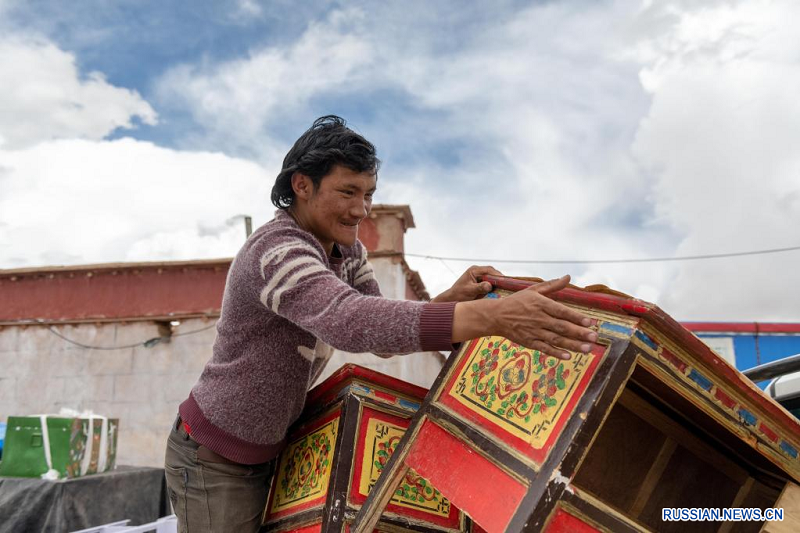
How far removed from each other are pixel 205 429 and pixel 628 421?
51.5 inches

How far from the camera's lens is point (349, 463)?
190 centimetres

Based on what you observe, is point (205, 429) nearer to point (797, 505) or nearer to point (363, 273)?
point (363, 273)

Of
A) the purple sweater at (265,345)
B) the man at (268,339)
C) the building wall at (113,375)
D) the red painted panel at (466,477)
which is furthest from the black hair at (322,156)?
the building wall at (113,375)

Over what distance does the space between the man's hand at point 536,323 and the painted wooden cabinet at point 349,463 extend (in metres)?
0.65

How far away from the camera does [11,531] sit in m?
3.80

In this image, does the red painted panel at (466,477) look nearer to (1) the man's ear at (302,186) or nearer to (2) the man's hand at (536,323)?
(2) the man's hand at (536,323)

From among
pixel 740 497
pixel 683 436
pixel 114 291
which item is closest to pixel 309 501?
pixel 683 436

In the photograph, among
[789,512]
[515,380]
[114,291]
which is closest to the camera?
[789,512]

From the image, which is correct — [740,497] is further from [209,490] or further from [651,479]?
[209,490]

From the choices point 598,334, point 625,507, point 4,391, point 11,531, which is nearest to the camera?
point 598,334

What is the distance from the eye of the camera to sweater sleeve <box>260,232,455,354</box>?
4.84ft

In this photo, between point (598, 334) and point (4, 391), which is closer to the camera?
point (598, 334)

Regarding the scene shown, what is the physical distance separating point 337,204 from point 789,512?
54.1 inches

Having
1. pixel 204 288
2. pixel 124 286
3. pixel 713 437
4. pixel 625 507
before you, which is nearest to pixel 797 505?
pixel 713 437
